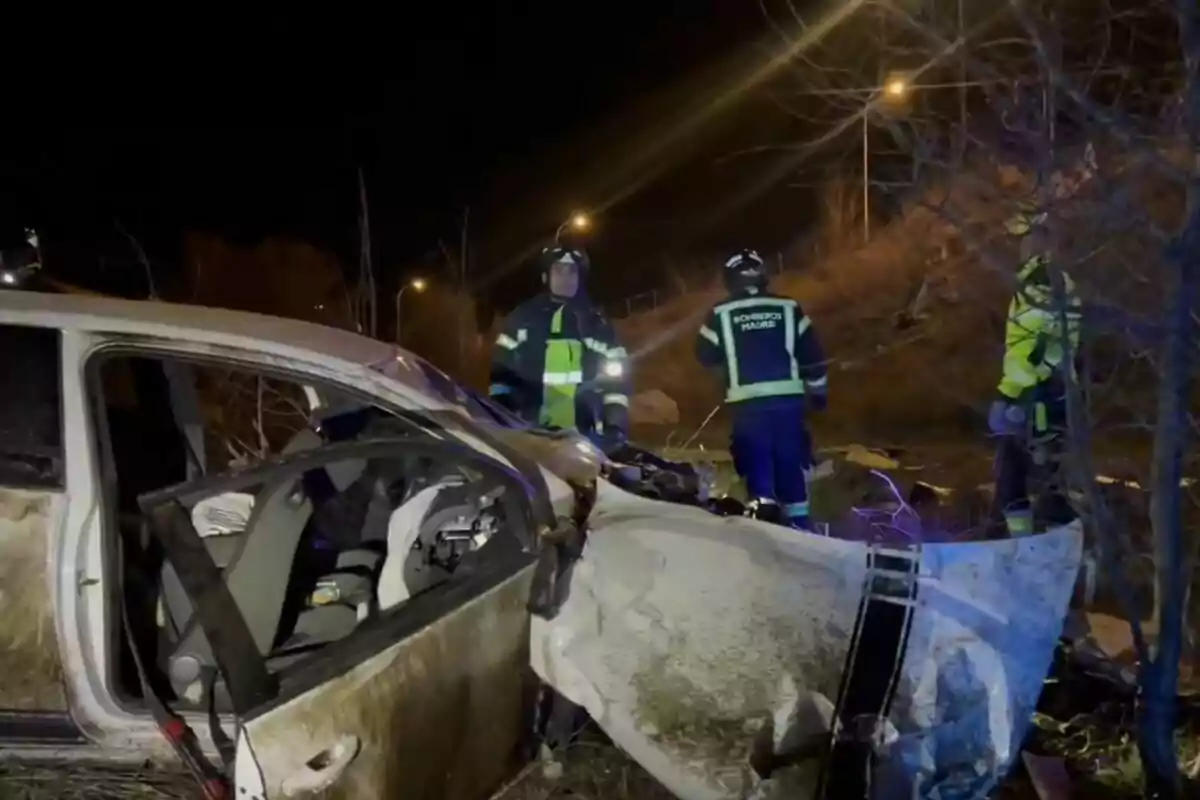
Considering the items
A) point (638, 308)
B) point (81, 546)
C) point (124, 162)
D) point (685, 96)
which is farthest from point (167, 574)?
point (685, 96)

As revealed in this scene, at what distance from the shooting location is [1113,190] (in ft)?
10.9

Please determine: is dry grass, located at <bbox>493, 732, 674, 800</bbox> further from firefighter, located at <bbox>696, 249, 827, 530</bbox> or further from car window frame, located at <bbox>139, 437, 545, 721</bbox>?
firefighter, located at <bbox>696, 249, 827, 530</bbox>

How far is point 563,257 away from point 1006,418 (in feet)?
7.76

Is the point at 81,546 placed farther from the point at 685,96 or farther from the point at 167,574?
the point at 685,96

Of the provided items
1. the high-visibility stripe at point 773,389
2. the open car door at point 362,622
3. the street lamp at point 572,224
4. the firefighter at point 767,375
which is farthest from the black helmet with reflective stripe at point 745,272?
the open car door at point 362,622

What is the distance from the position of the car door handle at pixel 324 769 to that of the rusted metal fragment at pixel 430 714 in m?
0.01

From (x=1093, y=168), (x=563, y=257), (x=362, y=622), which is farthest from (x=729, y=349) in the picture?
(x=362, y=622)

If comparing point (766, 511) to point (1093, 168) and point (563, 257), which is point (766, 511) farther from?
point (563, 257)

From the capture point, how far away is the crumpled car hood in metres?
2.94

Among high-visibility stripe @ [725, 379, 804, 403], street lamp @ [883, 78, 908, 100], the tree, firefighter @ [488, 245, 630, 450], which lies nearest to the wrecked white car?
the tree

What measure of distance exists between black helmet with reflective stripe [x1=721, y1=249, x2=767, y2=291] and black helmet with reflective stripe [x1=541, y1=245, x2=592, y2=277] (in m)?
0.73

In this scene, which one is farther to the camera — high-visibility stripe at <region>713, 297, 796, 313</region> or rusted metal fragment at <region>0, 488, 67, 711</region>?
high-visibility stripe at <region>713, 297, 796, 313</region>

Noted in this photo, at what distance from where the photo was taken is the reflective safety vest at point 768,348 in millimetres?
5988

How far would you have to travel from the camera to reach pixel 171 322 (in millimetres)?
3301
